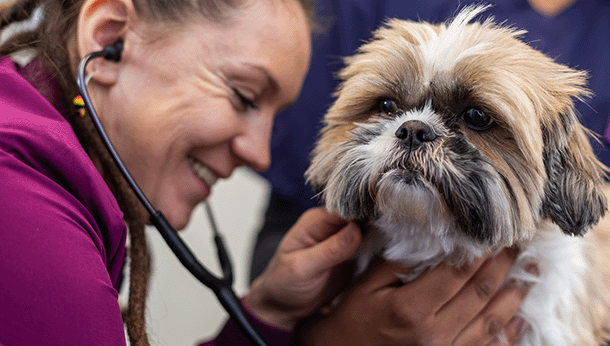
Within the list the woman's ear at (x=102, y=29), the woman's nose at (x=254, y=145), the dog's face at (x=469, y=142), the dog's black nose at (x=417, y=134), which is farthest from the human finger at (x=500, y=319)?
the woman's ear at (x=102, y=29)

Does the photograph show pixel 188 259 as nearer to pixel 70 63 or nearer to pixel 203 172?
pixel 203 172

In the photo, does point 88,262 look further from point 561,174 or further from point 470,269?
point 561,174

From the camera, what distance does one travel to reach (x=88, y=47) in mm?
1046

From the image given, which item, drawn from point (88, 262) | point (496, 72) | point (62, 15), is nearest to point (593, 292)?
point (496, 72)

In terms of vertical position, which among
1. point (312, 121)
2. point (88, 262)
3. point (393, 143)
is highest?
point (88, 262)

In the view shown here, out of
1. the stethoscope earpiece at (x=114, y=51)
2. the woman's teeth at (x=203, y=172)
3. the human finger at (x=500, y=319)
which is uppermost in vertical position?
the stethoscope earpiece at (x=114, y=51)

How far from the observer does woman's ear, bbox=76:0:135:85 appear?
41.2 inches

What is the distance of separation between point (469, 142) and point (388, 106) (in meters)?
0.20

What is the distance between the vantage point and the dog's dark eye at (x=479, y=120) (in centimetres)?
88

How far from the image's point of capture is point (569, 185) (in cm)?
92

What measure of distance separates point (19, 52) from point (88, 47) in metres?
0.15

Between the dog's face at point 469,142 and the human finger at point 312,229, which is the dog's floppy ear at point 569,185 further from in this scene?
the human finger at point 312,229

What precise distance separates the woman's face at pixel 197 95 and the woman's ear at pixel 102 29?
3 cm

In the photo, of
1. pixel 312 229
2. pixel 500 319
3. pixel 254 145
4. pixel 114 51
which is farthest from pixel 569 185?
pixel 114 51
